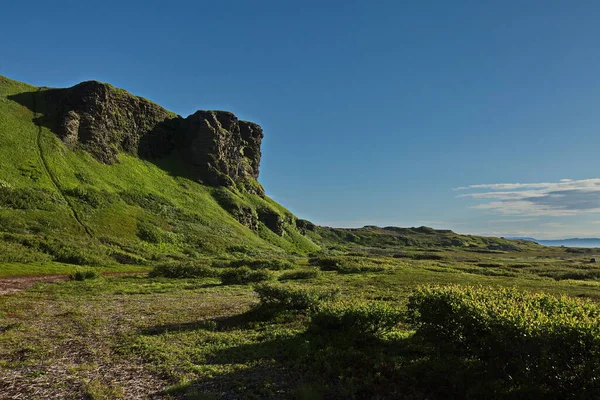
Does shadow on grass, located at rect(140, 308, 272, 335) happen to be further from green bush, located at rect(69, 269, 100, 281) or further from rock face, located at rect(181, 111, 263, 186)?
rock face, located at rect(181, 111, 263, 186)

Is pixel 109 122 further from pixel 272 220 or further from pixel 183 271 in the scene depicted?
pixel 183 271

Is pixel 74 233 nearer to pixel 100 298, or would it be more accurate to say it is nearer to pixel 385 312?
pixel 100 298

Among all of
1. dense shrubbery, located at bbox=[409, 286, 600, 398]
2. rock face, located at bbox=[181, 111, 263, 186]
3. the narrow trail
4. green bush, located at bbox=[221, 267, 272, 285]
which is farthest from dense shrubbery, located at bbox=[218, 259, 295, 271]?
rock face, located at bbox=[181, 111, 263, 186]

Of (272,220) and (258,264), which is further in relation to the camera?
(272,220)

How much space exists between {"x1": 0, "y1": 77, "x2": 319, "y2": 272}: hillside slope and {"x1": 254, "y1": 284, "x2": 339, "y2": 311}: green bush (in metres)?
42.2

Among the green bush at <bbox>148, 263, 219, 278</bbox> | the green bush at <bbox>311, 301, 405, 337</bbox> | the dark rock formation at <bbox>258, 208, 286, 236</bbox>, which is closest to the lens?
the green bush at <bbox>311, 301, 405, 337</bbox>

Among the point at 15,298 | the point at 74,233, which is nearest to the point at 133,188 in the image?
the point at 74,233

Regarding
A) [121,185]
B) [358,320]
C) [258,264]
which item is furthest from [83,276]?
[121,185]

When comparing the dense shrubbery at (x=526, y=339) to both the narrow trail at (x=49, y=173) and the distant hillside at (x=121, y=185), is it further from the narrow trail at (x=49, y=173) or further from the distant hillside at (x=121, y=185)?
the narrow trail at (x=49, y=173)

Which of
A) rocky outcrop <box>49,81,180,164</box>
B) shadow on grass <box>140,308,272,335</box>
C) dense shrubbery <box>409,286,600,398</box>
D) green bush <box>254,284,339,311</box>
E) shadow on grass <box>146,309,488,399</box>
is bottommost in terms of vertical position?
A: shadow on grass <box>140,308,272,335</box>

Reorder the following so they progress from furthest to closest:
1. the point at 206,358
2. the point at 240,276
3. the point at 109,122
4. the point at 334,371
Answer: the point at 109,122 < the point at 240,276 < the point at 206,358 < the point at 334,371

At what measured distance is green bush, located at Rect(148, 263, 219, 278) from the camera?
46.3 meters

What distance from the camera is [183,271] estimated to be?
46875 mm

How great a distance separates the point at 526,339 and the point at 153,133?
142108 millimetres
